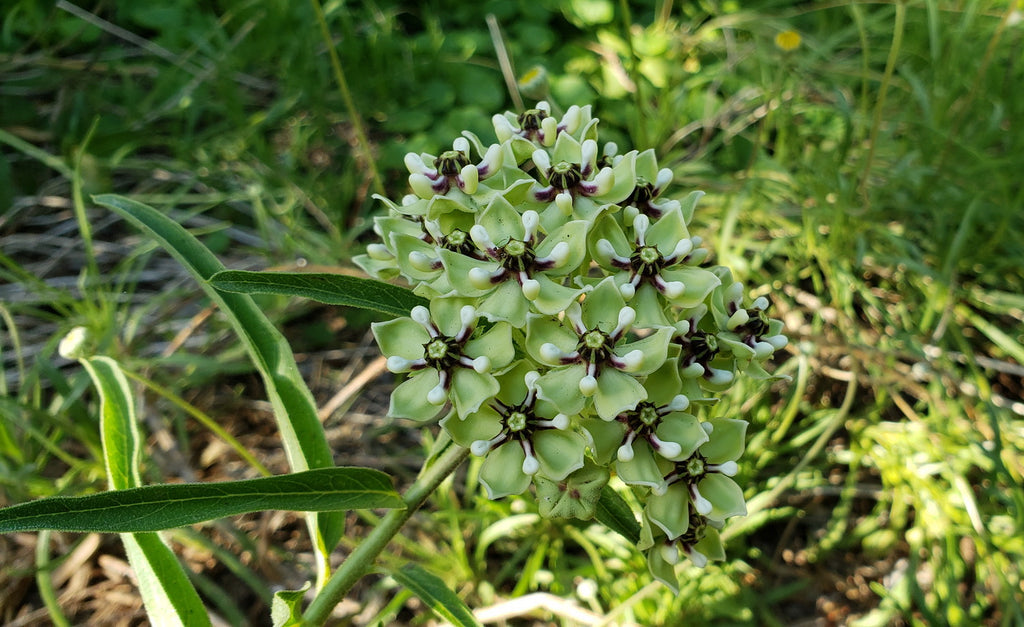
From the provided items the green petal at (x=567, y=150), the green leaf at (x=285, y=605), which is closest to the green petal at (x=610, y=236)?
the green petal at (x=567, y=150)

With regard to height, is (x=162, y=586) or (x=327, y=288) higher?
(x=327, y=288)

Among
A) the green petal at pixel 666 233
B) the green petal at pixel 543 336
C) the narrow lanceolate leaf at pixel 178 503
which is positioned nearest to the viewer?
the narrow lanceolate leaf at pixel 178 503

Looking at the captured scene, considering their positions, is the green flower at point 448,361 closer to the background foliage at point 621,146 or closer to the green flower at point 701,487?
the green flower at point 701,487

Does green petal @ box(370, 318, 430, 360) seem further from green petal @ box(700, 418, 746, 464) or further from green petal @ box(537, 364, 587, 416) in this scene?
green petal @ box(700, 418, 746, 464)

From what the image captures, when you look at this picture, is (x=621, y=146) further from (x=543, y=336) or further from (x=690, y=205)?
(x=543, y=336)

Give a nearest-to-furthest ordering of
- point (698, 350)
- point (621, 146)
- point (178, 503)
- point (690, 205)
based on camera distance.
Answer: point (178, 503) → point (698, 350) → point (690, 205) → point (621, 146)

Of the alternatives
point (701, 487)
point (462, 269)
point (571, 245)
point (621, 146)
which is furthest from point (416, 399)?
point (621, 146)

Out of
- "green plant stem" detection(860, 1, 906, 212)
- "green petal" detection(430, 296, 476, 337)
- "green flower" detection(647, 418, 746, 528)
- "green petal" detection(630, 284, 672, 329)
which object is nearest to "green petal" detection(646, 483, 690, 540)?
"green flower" detection(647, 418, 746, 528)
